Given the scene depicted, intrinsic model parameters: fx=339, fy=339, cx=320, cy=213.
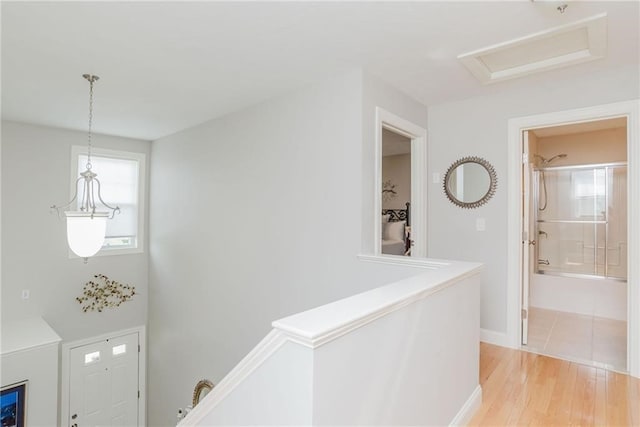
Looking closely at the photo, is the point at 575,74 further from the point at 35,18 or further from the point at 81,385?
the point at 81,385

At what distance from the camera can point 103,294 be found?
4.96 metres

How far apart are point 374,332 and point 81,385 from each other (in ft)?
17.3

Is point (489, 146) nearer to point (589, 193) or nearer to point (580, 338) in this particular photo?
point (580, 338)

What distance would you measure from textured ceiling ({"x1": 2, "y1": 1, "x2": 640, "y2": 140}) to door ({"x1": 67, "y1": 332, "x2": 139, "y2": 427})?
11.3ft

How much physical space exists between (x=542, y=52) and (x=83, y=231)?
368 centimetres

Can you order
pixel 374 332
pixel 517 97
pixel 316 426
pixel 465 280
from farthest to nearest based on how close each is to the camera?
pixel 517 97, pixel 465 280, pixel 374 332, pixel 316 426

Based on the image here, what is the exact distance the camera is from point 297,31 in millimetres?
2191

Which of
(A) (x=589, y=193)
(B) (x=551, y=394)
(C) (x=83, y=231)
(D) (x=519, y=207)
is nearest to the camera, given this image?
(B) (x=551, y=394)

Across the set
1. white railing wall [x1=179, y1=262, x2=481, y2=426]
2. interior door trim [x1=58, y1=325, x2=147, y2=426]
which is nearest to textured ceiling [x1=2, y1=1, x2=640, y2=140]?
white railing wall [x1=179, y1=262, x2=481, y2=426]

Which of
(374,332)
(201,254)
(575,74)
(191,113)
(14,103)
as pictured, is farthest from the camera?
(201,254)

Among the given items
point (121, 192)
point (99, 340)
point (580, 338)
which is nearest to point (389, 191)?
point (580, 338)

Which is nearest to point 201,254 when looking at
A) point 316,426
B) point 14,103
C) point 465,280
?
point 14,103

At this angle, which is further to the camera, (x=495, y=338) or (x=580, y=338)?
(x=580, y=338)

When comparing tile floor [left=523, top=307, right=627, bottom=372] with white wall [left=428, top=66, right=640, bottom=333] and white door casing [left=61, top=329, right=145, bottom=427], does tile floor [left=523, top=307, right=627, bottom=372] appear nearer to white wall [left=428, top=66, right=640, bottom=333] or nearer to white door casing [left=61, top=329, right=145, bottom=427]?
white wall [left=428, top=66, right=640, bottom=333]
